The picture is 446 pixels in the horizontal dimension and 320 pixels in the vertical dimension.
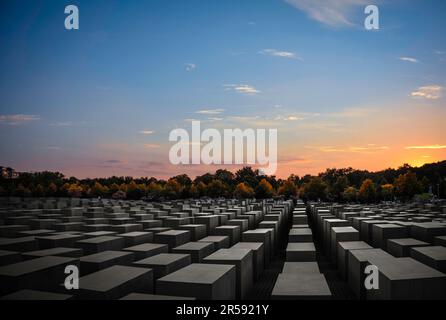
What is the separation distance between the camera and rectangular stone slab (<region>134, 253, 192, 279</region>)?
8595mm

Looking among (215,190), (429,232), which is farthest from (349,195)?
(429,232)

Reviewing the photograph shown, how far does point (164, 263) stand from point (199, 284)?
2.72 m

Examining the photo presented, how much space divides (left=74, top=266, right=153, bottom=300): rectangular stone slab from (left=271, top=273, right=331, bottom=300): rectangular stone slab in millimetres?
2636

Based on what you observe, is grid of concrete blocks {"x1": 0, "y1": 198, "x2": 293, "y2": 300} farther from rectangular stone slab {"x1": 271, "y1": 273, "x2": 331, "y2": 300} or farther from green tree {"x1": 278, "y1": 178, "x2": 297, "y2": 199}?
green tree {"x1": 278, "y1": 178, "x2": 297, "y2": 199}

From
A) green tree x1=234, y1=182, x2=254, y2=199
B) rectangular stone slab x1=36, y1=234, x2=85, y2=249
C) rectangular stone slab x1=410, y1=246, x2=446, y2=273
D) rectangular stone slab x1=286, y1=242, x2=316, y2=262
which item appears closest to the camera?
rectangular stone slab x1=410, y1=246, x2=446, y2=273

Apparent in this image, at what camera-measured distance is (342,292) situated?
1041cm

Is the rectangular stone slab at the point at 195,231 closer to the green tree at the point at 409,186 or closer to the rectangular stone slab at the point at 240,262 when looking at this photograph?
the rectangular stone slab at the point at 240,262

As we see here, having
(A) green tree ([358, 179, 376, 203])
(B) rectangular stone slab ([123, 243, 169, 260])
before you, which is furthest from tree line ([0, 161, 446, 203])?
(B) rectangular stone slab ([123, 243, 169, 260])

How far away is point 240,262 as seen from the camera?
29.2ft

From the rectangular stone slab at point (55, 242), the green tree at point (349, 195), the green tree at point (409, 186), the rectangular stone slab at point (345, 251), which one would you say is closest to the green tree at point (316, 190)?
the green tree at point (349, 195)

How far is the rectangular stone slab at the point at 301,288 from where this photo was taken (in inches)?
256

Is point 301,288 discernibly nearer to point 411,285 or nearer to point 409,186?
point 411,285
